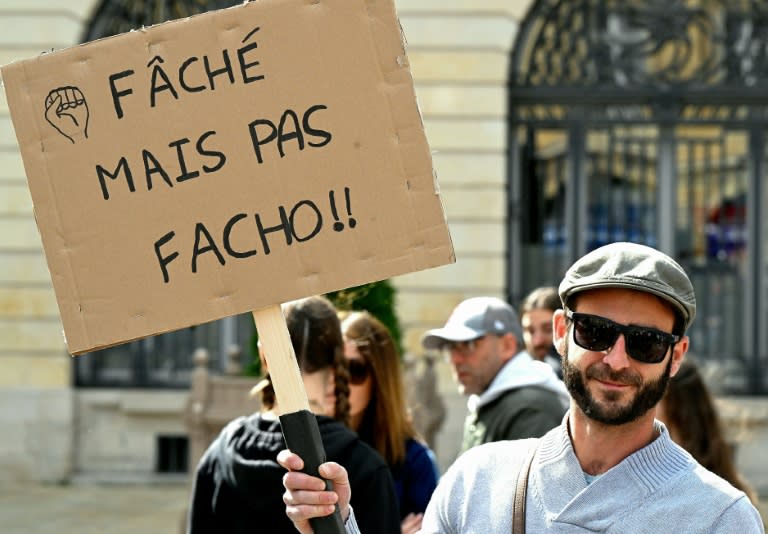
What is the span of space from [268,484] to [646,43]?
32.5ft

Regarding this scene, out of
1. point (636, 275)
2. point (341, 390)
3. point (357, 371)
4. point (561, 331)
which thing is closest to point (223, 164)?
point (561, 331)

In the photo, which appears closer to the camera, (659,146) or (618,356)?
(618,356)

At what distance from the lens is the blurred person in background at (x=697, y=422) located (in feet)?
14.5

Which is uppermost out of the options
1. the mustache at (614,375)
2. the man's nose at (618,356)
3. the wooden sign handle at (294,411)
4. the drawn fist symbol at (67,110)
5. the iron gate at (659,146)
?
the drawn fist symbol at (67,110)

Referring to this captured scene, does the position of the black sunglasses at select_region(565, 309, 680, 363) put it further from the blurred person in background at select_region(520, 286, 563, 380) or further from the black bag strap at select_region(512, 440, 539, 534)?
the blurred person in background at select_region(520, 286, 563, 380)

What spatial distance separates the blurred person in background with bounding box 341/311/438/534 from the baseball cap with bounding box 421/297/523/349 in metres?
0.46

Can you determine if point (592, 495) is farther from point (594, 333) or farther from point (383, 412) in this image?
point (383, 412)

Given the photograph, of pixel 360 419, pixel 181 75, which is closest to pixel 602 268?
pixel 181 75

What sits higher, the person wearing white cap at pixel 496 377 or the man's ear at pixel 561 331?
the man's ear at pixel 561 331

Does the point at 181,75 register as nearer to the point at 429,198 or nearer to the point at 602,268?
the point at 429,198

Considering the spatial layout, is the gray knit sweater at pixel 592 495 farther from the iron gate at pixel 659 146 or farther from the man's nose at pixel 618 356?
the iron gate at pixel 659 146

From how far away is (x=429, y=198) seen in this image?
278 centimetres

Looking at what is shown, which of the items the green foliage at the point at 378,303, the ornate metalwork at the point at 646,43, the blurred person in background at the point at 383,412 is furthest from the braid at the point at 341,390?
the ornate metalwork at the point at 646,43

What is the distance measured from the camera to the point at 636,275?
→ 2410 mm
